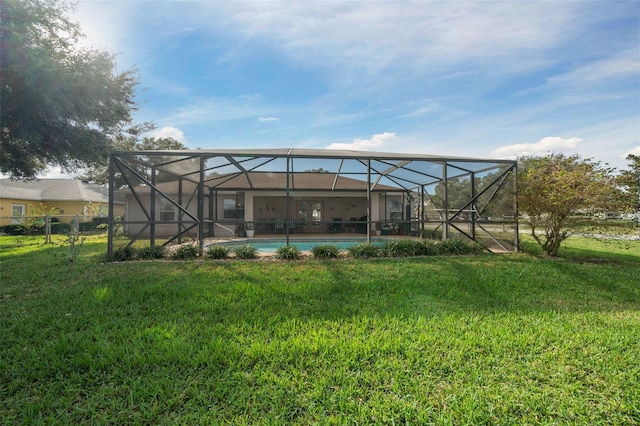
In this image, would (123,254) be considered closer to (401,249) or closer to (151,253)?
(151,253)

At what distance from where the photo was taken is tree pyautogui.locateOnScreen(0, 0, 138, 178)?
905cm

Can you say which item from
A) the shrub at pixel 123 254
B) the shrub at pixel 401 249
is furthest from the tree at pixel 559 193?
the shrub at pixel 123 254

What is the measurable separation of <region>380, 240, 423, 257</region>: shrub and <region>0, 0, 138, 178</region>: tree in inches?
492

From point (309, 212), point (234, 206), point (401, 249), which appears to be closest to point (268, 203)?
point (234, 206)

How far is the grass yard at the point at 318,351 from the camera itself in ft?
7.12

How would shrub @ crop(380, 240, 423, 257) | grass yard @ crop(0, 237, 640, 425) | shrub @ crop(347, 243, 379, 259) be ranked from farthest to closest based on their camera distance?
shrub @ crop(380, 240, 423, 257)
shrub @ crop(347, 243, 379, 259)
grass yard @ crop(0, 237, 640, 425)

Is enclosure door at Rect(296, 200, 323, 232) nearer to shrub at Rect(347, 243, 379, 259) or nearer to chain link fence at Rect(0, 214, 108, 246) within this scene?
shrub at Rect(347, 243, 379, 259)

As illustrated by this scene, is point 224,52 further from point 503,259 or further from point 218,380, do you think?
point 503,259

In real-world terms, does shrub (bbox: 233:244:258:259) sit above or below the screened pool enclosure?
below

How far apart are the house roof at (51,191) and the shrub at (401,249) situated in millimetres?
26998

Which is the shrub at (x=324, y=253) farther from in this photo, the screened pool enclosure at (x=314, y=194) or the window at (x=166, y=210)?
the window at (x=166, y=210)

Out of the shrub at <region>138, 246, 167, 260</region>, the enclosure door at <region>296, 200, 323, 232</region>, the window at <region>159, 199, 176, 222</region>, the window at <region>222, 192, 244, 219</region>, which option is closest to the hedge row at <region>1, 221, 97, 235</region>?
the window at <region>159, 199, 176, 222</region>

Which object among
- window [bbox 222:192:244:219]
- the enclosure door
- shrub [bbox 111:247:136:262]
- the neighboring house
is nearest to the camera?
shrub [bbox 111:247:136:262]

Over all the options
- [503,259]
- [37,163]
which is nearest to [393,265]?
[503,259]
